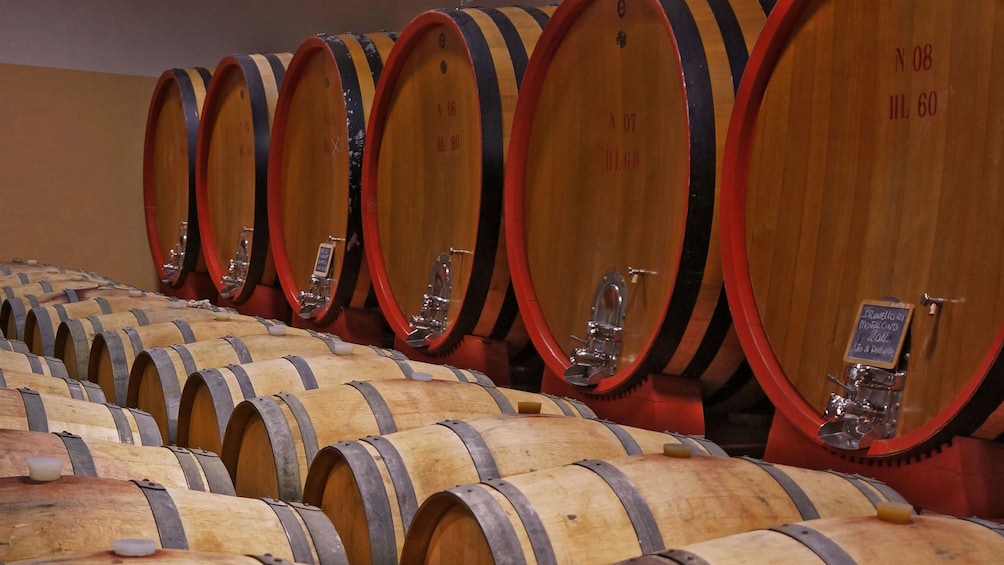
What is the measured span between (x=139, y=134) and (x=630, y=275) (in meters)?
6.19

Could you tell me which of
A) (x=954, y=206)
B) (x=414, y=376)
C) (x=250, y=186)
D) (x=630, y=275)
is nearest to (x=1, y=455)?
(x=414, y=376)

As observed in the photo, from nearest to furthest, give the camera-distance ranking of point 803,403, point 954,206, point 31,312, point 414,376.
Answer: point 954,206
point 803,403
point 414,376
point 31,312

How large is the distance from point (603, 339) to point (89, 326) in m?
2.22

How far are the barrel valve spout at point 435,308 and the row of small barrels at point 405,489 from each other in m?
1.15

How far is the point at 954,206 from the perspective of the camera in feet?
7.38

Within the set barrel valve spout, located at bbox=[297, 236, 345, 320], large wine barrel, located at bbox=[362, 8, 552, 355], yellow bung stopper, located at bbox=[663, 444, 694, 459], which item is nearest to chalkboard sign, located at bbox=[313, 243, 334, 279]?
barrel valve spout, located at bbox=[297, 236, 345, 320]

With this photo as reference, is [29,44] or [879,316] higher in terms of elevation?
[29,44]

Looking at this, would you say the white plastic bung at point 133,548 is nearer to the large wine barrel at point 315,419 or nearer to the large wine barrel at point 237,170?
the large wine barrel at point 315,419

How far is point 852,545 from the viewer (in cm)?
169

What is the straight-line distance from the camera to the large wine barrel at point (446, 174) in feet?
12.8

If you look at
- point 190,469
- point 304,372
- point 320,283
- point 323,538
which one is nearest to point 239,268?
point 320,283

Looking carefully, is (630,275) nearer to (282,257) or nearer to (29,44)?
(282,257)

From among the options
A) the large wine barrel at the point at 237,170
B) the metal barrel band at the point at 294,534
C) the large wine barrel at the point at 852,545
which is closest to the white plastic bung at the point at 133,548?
the metal barrel band at the point at 294,534

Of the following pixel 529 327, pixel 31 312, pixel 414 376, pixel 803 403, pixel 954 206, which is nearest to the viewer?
pixel 954 206
